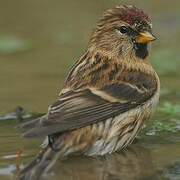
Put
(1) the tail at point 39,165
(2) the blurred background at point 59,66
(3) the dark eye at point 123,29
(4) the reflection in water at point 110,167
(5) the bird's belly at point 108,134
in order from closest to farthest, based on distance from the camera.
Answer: (1) the tail at point 39,165, (4) the reflection in water at point 110,167, (5) the bird's belly at point 108,134, (2) the blurred background at point 59,66, (3) the dark eye at point 123,29

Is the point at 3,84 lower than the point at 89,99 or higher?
lower

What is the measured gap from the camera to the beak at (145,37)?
9.91 metres

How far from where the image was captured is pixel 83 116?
906 centimetres

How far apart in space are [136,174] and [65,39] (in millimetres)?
6494

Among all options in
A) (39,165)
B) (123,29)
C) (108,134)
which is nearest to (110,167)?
(108,134)

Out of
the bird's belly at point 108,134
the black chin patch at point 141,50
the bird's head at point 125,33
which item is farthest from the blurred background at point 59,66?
the bird's head at point 125,33

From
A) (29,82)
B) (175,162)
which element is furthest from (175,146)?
(29,82)

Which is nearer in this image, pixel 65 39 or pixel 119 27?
pixel 119 27

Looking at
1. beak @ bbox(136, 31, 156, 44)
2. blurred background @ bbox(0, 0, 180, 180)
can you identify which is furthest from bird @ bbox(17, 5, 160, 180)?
blurred background @ bbox(0, 0, 180, 180)

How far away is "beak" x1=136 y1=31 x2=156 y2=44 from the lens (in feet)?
32.5

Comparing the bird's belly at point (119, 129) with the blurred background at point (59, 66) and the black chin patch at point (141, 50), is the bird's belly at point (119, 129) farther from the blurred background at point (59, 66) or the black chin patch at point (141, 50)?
the black chin patch at point (141, 50)

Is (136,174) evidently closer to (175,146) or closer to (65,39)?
(175,146)

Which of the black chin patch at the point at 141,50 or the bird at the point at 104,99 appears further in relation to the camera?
the black chin patch at the point at 141,50

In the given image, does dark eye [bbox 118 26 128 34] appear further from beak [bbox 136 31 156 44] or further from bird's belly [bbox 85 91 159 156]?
bird's belly [bbox 85 91 159 156]
